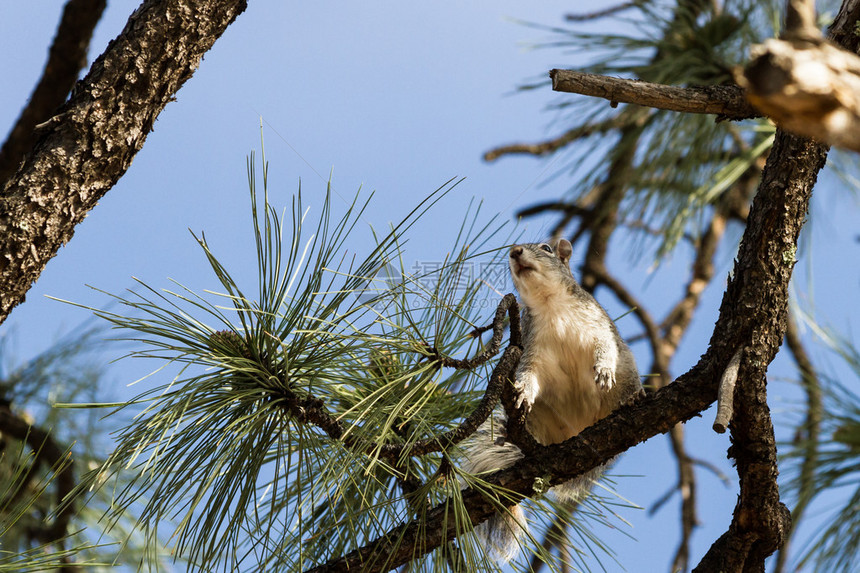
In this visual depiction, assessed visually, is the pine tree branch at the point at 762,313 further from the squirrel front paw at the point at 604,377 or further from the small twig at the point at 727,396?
the squirrel front paw at the point at 604,377

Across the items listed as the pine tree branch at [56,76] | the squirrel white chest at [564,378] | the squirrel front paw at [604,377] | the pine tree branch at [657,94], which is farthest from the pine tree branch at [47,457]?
the pine tree branch at [657,94]

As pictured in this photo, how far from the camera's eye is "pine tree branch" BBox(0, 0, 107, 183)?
2.27m

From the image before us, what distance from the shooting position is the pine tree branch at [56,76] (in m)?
2.27

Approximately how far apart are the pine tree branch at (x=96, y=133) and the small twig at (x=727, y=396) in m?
1.16

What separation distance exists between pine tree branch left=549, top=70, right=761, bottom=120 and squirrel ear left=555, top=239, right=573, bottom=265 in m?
0.67

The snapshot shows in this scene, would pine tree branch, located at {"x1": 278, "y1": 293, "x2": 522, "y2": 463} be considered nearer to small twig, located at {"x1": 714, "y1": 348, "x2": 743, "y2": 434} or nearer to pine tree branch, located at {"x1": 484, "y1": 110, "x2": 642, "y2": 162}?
small twig, located at {"x1": 714, "y1": 348, "x2": 743, "y2": 434}

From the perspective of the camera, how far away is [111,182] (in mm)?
1577

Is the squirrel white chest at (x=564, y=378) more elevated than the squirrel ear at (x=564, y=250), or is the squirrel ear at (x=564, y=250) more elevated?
the squirrel ear at (x=564, y=250)

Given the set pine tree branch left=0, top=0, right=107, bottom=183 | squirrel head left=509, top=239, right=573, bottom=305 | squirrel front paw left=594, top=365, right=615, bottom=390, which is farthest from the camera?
pine tree branch left=0, top=0, right=107, bottom=183

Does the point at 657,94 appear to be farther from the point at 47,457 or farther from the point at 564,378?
the point at 47,457

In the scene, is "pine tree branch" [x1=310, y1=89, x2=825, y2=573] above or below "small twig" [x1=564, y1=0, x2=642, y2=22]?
below

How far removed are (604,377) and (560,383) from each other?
121 mm

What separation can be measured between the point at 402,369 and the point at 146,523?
1.84 ft

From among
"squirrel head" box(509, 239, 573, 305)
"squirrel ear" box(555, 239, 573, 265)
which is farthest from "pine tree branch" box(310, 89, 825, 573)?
"squirrel ear" box(555, 239, 573, 265)
